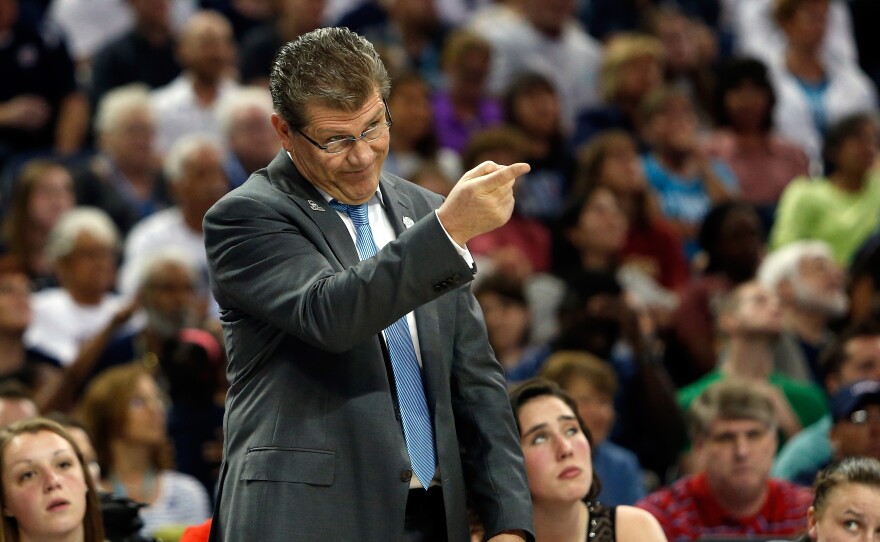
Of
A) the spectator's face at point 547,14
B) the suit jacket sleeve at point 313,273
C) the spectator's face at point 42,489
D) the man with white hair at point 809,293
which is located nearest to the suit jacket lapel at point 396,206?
the suit jacket sleeve at point 313,273

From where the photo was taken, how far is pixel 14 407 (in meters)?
5.10

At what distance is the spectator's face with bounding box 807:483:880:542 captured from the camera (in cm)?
358

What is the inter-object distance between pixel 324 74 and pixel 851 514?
1777 mm

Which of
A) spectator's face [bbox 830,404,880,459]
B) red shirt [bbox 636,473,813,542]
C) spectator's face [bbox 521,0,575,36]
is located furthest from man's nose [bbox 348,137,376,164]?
spectator's face [bbox 521,0,575,36]

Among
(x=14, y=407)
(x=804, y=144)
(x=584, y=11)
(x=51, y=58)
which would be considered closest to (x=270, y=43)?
(x=51, y=58)

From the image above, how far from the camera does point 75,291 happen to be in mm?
6820

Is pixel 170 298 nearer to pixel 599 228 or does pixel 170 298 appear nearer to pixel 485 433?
pixel 599 228

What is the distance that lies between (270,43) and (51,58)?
128 cm

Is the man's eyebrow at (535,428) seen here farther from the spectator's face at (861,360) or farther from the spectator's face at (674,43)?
the spectator's face at (674,43)

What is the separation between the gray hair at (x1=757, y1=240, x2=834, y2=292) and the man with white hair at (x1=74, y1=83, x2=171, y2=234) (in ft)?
10.4

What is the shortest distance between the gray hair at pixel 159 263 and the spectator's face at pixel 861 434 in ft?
9.60

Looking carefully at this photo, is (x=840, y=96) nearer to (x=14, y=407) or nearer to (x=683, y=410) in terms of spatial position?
(x=683, y=410)

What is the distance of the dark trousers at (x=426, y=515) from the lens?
2881 millimetres

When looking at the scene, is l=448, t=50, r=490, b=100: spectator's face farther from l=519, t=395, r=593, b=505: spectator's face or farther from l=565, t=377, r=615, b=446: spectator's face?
l=519, t=395, r=593, b=505: spectator's face
